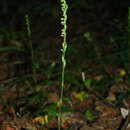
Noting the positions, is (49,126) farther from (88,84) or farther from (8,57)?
(8,57)

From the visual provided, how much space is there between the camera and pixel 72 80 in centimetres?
328

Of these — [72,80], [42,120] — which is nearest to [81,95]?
[72,80]

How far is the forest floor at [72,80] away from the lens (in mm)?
2758

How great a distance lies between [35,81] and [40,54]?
3.10 feet

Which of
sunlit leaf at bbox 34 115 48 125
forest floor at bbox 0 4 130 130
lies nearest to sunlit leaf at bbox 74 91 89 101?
forest floor at bbox 0 4 130 130

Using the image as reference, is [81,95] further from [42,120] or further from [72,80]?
[42,120]

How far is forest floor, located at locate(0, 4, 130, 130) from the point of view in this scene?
276cm

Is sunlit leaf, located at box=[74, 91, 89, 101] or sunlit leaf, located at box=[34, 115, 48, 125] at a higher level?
sunlit leaf, located at box=[74, 91, 89, 101]

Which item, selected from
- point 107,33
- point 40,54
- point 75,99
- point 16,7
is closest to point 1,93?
point 75,99

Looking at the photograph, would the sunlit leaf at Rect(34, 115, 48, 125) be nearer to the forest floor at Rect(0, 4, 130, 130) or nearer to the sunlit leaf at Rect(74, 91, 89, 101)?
the forest floor at Rect(0, 4, 130, 130)

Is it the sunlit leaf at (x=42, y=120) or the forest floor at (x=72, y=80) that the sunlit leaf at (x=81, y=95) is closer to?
the forest floor at (x=72, y=80)

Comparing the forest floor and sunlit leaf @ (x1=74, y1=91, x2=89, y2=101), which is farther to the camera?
sunlit leaf @ (x1=74, y1=91, x2=89, y2=101)

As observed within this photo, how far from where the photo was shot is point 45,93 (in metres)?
3.17

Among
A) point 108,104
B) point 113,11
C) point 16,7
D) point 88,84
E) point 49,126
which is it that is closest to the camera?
point 49,126
